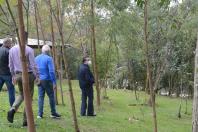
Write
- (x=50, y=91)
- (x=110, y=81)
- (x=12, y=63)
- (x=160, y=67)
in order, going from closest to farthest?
(x=12, y=63) < (x=50, y=91) < (x=160, y=67) < (x=110, y=81)

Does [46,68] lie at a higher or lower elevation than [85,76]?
higher

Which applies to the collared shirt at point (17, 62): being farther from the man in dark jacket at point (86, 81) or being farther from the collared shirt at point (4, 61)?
the man in dark jacket at point (86, 81)

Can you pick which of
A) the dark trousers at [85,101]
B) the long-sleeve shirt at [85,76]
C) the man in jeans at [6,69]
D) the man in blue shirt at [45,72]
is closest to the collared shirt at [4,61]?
the man in jeans at [6,69]

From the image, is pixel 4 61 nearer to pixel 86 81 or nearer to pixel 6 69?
pixel 6 69

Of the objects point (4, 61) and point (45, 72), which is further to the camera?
point (4, 61)

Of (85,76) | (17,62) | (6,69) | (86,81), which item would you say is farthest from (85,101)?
(17,62)

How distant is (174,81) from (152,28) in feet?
53.3

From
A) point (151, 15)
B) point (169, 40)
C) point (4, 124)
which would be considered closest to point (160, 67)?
point (169, 40)

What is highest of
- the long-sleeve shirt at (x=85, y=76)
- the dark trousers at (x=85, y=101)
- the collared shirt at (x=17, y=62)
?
the collared shirt at (x=17, y=62)

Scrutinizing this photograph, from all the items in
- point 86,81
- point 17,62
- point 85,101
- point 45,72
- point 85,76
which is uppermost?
point 17,62

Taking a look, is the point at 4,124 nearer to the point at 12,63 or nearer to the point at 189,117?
the point at 12,63

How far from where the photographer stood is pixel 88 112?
13.4 metres

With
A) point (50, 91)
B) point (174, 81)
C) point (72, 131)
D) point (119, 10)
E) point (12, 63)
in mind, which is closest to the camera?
point (12, 63)

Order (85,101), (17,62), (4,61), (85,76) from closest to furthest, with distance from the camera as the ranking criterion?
1. (17,62)
2. (4,61)
3. (85,76)
4. (85,101)
